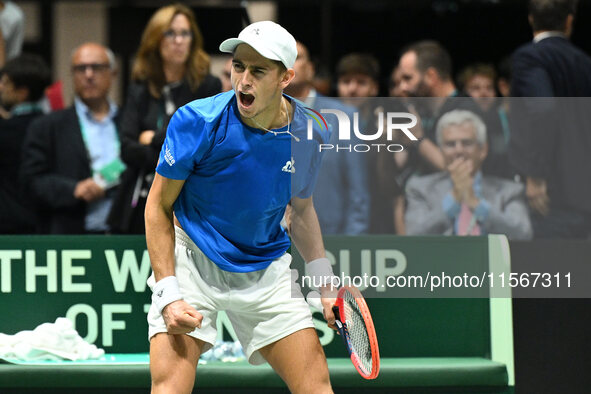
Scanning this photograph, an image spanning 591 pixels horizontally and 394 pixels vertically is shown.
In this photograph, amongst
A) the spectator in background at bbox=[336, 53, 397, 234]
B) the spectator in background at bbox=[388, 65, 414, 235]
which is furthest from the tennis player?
the spectator in background at bbox=[388, 65, 414, 235]

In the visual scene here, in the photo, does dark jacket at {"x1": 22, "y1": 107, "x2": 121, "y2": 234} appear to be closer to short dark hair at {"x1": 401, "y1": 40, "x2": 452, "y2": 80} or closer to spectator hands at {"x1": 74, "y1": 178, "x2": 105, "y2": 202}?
spectator hands at {"x1": 74, "y1": 178, "x2": 105, "y2": 202}

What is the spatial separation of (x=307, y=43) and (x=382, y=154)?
16.4 ft

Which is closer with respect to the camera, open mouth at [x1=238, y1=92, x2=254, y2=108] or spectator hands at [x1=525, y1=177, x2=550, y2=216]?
open mouth at [x1=238, y1=92, x2=254, y2=108]

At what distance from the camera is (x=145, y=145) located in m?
5.18

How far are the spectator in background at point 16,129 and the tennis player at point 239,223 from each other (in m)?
2.63

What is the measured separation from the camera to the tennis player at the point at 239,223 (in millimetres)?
3625

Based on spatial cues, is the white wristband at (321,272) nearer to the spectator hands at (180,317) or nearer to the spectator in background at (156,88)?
the spectator hands at (180,317)

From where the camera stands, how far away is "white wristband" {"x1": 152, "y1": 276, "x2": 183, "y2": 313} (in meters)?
3.58

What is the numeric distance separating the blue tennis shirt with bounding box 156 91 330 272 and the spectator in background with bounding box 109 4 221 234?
1477 mm

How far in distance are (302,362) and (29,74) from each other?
3265 mm

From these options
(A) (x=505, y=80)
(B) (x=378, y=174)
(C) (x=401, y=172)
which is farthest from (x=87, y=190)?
(A) (x=505, y=80)

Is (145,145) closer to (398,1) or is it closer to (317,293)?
(317,293)

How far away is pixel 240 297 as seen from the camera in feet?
12.5

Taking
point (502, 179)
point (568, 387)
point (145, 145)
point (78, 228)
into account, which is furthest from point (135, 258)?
point (568, 387)
